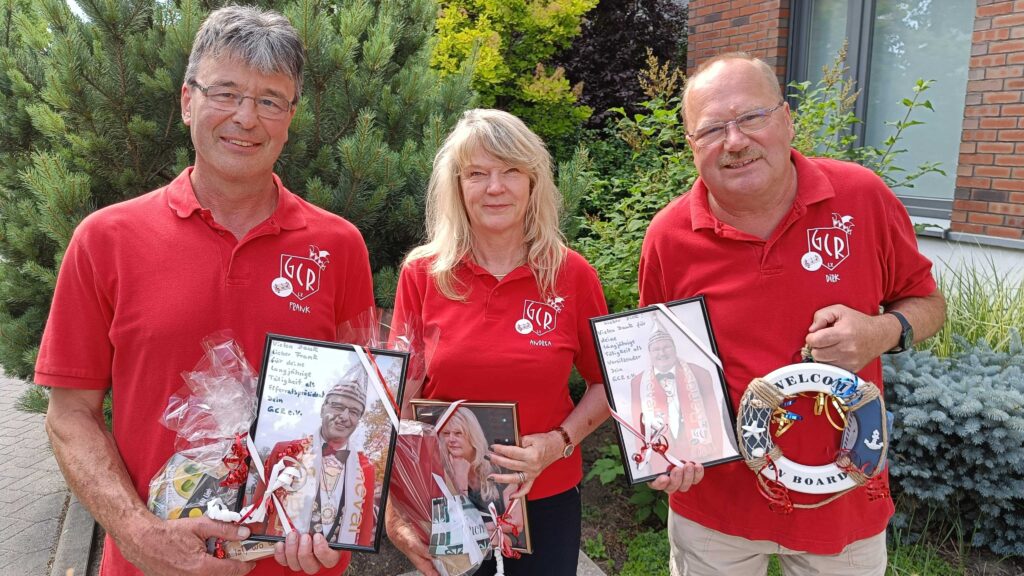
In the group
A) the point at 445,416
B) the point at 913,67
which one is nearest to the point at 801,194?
the point at 445,416

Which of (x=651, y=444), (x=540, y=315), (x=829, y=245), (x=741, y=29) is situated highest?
(x=741, y=29)

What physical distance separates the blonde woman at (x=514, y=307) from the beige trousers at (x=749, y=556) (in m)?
0.41

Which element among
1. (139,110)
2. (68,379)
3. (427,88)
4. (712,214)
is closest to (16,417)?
(139,110)

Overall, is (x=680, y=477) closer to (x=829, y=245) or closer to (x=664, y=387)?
(x=664, y=387)

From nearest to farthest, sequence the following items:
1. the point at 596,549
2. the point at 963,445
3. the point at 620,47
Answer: the point at 963,445 < the point at 596,549 < the point at 620,47

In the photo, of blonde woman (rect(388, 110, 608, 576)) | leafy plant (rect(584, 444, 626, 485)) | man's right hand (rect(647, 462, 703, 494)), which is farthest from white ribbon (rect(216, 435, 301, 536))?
leafy plant (rect(584, 444, 626, 485))

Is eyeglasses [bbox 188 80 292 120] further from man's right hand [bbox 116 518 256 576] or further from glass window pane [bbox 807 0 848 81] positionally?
glass window pane [bbox 807 0 848 81]

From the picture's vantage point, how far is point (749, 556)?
2.40 m

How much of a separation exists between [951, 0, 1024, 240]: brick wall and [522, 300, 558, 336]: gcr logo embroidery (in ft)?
16.7

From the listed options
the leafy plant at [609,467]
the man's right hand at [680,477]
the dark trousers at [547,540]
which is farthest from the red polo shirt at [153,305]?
the leafy plant at [609,467]

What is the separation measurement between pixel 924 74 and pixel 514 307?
6368 millimetres

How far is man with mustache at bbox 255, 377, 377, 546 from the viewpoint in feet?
5.89

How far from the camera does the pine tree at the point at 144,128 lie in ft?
11.0

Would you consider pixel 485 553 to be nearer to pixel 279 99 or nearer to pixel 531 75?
pixel 279 99
